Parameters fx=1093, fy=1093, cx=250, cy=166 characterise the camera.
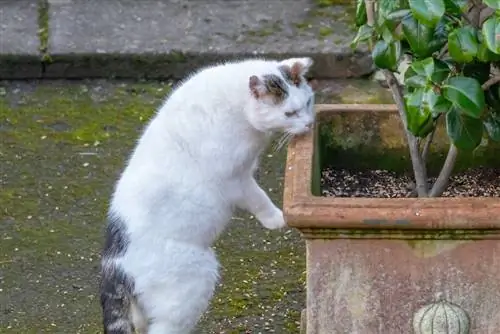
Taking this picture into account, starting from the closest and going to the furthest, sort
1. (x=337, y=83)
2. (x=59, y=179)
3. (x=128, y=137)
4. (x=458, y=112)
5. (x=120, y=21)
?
1. (x=458, y=112)
2. (x=59, y=179)
3. (x=128, y=137)
4. (x=337, y=83)
5. (x=120, y=21)

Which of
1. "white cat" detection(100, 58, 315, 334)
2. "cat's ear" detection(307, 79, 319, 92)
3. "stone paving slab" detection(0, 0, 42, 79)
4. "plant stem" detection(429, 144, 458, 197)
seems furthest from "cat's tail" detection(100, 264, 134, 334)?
"stone paving slab" detection(0, 0, 42, 79)

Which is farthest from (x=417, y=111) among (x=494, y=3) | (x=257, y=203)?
(x=257, y=203)

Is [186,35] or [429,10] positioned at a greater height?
[429,10]

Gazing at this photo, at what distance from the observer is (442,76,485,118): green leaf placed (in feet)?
6.88

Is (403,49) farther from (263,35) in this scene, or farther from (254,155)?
(263,35)

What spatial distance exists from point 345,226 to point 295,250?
4.11 feet

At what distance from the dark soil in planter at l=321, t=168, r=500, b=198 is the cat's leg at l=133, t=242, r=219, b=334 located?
401 millimetres

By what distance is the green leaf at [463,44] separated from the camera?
2.08 metres

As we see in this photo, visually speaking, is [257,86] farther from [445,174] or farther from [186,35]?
[186,35]

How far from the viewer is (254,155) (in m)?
2.76

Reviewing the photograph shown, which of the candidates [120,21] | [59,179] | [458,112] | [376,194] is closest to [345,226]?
[458,112]

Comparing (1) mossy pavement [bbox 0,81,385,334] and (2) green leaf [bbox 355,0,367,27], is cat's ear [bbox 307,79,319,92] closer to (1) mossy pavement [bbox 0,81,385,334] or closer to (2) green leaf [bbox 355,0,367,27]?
(1) mossy pavement [bbox 0,81,385,334]

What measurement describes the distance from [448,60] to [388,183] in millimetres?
652

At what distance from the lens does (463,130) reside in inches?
87.1
